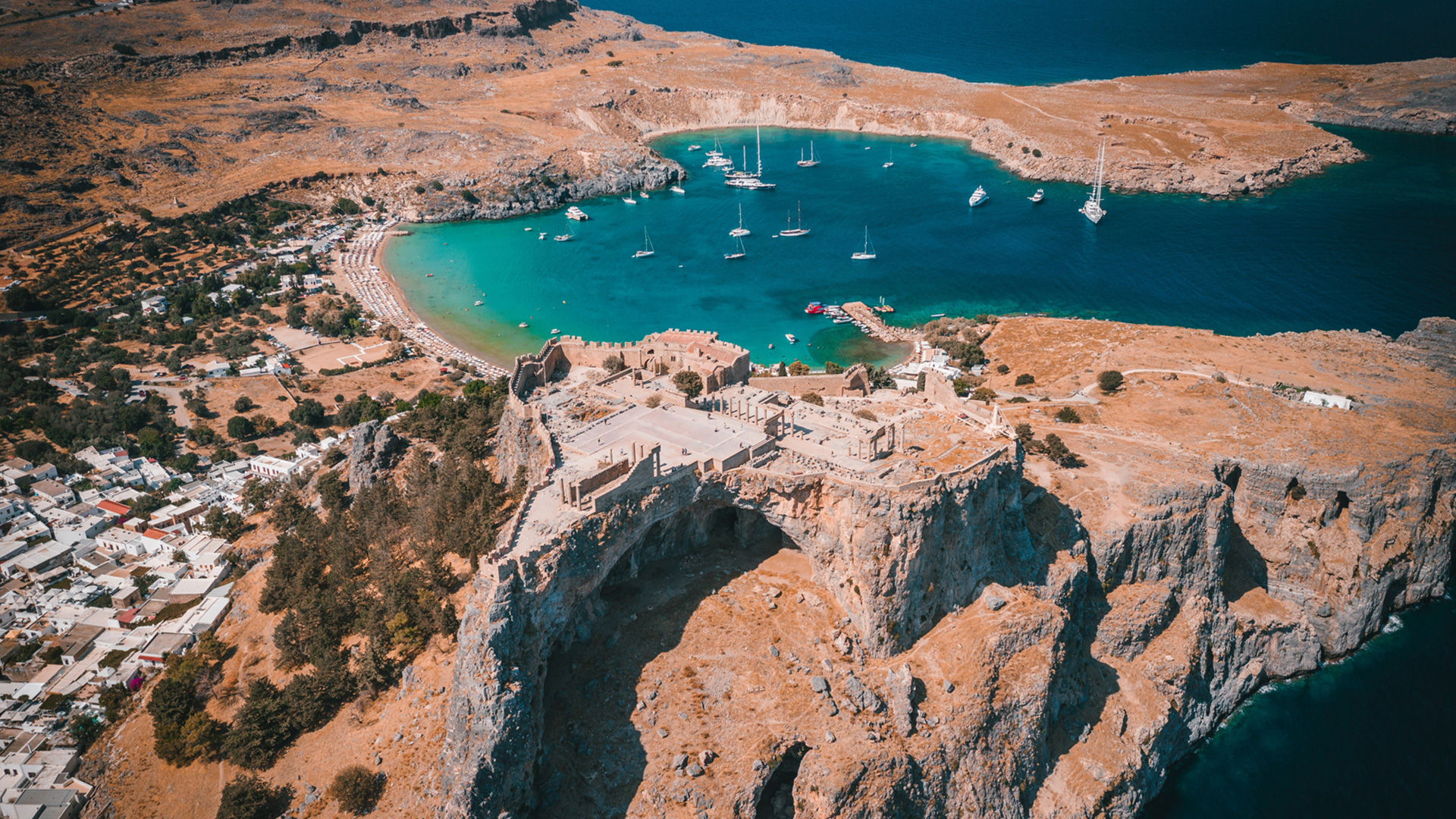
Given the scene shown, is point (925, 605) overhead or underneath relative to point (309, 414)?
underneath

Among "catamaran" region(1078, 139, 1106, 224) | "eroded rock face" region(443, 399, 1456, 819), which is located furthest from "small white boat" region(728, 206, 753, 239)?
"eroded rock face" region(443, 399, 1456, 819)

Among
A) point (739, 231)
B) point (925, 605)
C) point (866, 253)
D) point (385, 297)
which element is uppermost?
point (739, 231)

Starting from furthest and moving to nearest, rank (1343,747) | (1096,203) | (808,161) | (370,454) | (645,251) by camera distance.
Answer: (808,161) → (1096,203) → (645,251) → (370,454) → (1343,747)

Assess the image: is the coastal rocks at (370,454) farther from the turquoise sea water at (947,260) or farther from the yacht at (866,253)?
the yacht at (866,253)

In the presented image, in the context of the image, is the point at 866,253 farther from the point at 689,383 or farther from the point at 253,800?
the point at 253,800

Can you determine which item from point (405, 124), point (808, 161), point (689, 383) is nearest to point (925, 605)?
point (689, 383)

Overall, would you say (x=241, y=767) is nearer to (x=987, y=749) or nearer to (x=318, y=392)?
(x=987, y=749)

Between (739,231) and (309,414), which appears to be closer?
(309,414)

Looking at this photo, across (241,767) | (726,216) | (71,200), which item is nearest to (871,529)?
(241,767)
